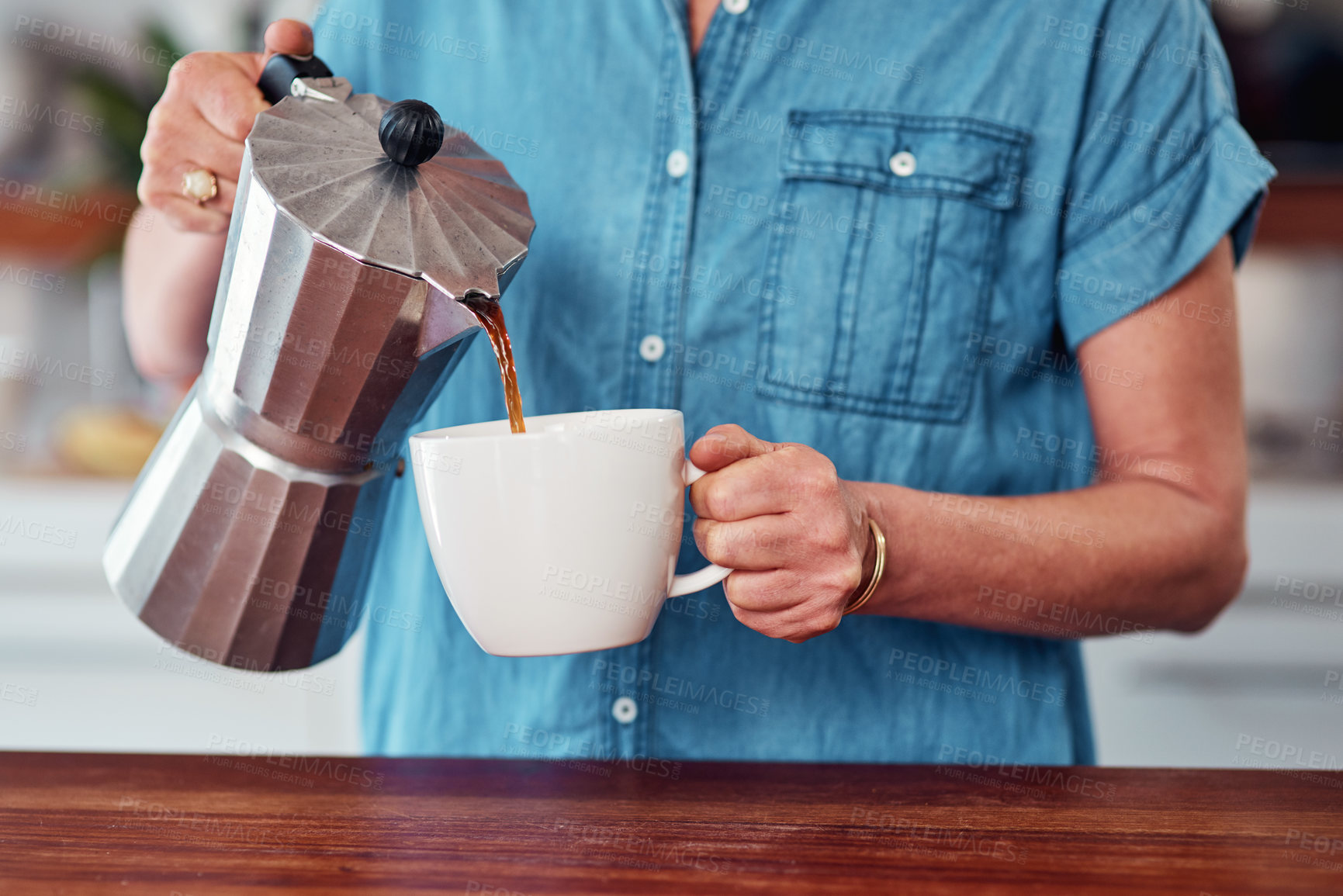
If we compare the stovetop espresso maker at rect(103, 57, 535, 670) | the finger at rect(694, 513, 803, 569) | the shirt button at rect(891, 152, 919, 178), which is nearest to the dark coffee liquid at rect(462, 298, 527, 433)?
the stovetop espresso maker at rect(103, 57, 535, 670)

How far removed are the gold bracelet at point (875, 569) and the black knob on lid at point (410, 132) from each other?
0.30m

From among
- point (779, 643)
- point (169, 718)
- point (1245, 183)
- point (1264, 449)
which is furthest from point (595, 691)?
point (1264, 449)

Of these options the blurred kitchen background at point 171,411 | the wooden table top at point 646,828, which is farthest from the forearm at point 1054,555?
the blurred kitchen background at point 171,411

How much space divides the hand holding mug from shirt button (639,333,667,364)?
0.63 feet

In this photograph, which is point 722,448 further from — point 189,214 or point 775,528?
point 189,214

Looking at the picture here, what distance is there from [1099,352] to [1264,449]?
1503 millimetres

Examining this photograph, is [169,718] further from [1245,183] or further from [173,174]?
[1245,183]

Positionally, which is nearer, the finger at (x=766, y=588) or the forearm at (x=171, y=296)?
the finger at (x=766, y=588)

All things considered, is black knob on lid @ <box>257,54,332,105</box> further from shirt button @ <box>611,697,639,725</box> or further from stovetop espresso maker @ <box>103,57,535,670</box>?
shirt button @ <box>611,697,639,725</box>

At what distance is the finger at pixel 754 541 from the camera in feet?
1.73

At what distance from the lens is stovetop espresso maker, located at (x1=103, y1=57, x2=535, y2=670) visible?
462 mm

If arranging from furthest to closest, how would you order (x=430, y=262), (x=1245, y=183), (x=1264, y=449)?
(x=1264, y=449), (x=1245, y=183), (x=430, y=262)

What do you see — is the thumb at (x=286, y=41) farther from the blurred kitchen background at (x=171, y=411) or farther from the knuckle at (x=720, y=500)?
the blurred kitchen background at (x=171, y=411)

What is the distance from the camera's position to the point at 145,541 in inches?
22.5
